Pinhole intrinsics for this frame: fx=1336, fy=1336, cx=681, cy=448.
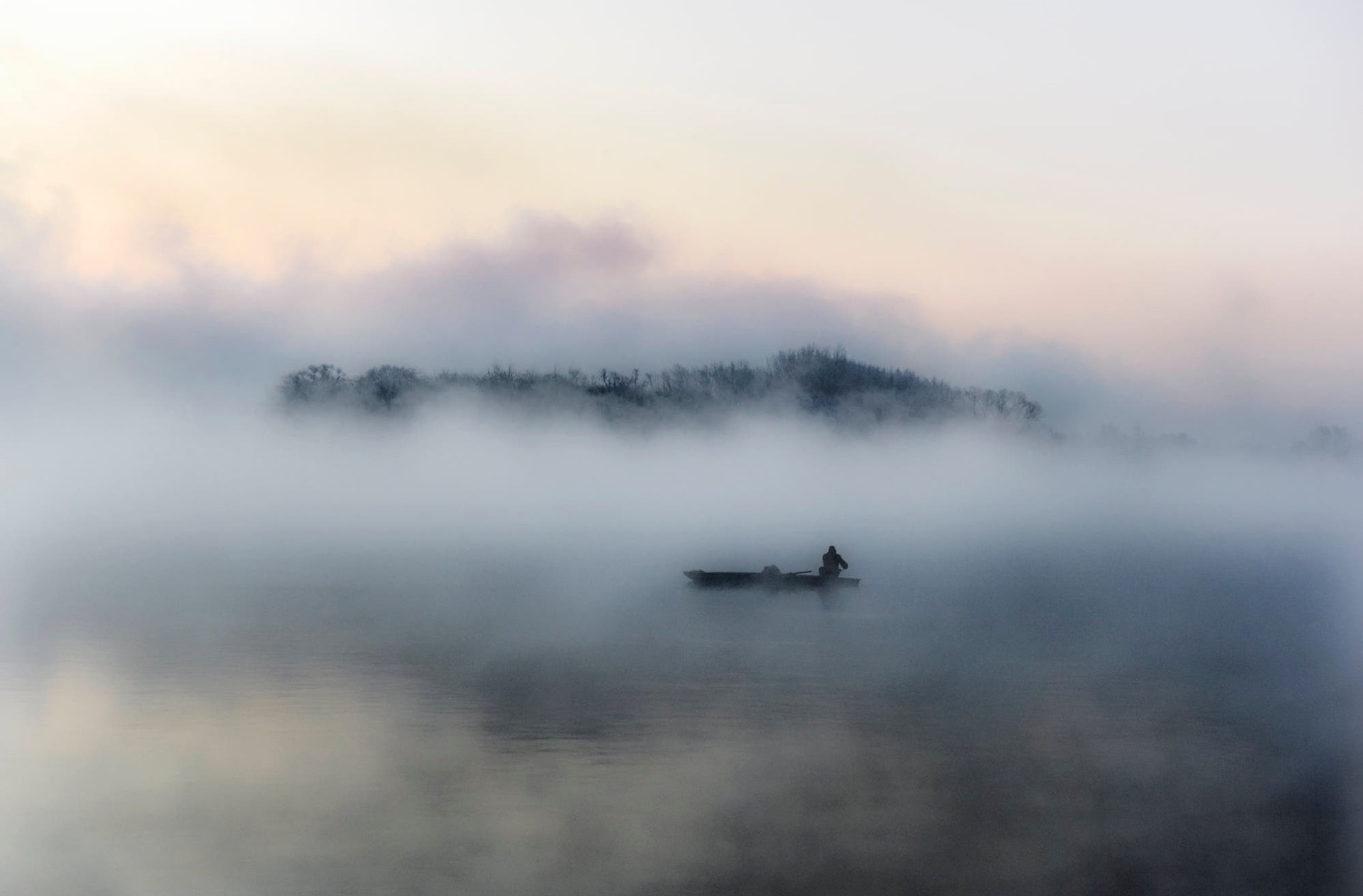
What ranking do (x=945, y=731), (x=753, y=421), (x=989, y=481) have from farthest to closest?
(x=753, y=421) → (x=989, y=481) → (x=945, y=731)

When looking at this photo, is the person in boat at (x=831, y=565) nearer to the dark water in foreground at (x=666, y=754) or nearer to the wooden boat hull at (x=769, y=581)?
the wooden boat hull at (x=769, y=581)

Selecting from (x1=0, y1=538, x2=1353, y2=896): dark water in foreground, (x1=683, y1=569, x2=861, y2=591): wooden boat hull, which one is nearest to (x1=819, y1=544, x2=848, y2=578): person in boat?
(x1=683, y1=569, x2=861, y2=591): wooden boat hull

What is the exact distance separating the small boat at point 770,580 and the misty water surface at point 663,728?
2.60 ft

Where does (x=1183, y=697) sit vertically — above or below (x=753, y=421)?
below

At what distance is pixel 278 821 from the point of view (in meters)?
16.4

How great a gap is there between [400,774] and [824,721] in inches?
304

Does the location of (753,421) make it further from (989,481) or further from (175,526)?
(175,526)

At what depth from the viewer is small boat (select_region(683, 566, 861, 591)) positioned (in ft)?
134

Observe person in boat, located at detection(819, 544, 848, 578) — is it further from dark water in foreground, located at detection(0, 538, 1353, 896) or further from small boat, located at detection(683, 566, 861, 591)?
dark water in foreground, located at detection(0, 538, 1353, 896)

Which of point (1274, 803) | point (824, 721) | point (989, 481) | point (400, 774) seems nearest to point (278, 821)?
point (400, 774)

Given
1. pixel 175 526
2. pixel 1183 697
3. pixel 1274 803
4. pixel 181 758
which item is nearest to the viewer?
A: pixel 1274 803

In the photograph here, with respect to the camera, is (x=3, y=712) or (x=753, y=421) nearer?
(x=3, y=712)

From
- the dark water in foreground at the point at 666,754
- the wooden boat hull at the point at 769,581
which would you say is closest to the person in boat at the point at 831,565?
the wooden boat hull at the point at 769,581

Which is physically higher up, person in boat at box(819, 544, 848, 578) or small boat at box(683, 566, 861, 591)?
person in boat at box(819, 544, 848, 578)
